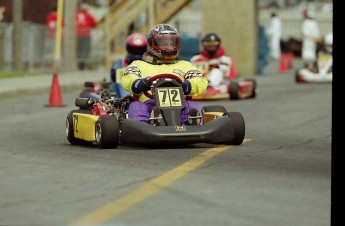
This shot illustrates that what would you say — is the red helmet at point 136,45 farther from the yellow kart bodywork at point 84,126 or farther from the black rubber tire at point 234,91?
the black rubber tire at point 234,91

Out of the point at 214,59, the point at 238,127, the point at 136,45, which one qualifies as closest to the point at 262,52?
the point at 214,59

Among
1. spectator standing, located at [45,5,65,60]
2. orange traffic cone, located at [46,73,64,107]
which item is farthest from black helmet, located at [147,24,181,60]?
spectator standing, located at [45,5,65,60]

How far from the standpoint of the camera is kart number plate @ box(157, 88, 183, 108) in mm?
13367

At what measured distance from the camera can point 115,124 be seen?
12.9m

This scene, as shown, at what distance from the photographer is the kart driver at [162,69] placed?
13.8 metres

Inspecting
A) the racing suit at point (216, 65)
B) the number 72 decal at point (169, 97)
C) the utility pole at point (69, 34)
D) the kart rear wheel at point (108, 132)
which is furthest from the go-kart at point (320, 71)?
the kart rear wheel at point (108, 132)

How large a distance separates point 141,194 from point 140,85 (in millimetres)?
4431

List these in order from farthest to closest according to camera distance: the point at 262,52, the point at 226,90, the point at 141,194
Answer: the point at 262,52
the point at 226,90
the point at 141,194

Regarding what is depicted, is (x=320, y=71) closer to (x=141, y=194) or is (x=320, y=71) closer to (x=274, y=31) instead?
(x=274, y=31)

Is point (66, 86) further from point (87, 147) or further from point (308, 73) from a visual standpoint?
point (87, 147)

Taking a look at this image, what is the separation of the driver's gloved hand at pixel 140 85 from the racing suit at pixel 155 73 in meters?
0.10

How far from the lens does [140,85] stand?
13695 millimetres

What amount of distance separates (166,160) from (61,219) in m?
3.61

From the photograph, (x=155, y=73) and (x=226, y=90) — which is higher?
(x=155, y=73)
